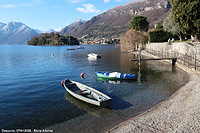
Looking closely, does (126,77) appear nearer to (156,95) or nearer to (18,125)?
(156,95)

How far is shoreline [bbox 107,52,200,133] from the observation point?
11398 mm

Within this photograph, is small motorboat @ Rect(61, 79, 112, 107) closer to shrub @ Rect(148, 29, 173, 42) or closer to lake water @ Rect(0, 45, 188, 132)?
lake water @ Rect(0, 45, 188, 132)

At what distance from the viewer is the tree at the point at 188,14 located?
3553 cm

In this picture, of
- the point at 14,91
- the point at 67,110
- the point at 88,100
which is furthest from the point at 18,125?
the point at 14,91

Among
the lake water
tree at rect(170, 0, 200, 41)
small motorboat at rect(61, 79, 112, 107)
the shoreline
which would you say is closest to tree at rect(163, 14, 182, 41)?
tree at rect(170, 0, 200, 41)

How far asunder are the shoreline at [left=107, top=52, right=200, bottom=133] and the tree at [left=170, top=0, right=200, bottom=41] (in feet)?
87.7

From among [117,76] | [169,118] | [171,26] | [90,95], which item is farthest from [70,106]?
[171,26]

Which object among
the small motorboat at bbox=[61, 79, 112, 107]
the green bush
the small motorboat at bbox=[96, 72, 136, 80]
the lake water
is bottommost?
→ the lake water

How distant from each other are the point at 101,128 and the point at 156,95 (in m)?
9.81

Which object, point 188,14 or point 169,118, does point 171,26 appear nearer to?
point 188,14

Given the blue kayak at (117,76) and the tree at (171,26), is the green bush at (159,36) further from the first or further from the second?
the blue kayak at (117,76)

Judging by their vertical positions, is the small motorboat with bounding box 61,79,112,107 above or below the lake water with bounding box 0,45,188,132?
above

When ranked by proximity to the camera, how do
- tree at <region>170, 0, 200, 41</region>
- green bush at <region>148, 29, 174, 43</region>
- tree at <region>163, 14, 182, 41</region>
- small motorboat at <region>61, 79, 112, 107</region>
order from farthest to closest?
1. green bush at <region>148, 29, 174, 43</region>
2. tree at <region>163, 14, 182, 41</region>
3. tree at <region>170, 0, 200, 41</region>
4. small motorboat at <region>61, 79, 112, 107</region>

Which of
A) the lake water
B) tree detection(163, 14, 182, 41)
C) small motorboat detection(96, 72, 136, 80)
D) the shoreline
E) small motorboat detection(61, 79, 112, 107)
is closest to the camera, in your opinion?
the shoreline
